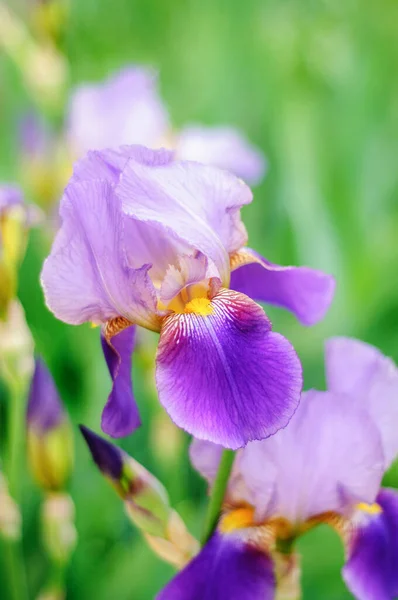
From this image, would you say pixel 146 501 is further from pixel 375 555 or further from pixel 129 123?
pixel 129 123

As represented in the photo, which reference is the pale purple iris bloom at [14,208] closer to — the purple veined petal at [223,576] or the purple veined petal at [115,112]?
the purple veined petal at [223,576]

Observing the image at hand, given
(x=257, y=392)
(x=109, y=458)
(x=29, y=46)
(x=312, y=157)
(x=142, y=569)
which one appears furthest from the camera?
(x=312, y=157)

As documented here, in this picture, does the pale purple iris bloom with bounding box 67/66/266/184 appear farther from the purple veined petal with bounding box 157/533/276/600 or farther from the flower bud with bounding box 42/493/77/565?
the purple veined petal with bounding box 157/533/276/600

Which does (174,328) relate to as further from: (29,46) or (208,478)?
(29,46)

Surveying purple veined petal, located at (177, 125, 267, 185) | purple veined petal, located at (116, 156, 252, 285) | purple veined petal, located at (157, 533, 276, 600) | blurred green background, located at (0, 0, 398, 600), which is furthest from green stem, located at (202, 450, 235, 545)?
purple veined petal, located at (177, 125, 267, 185)

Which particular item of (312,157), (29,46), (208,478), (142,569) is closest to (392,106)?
(312,157)
